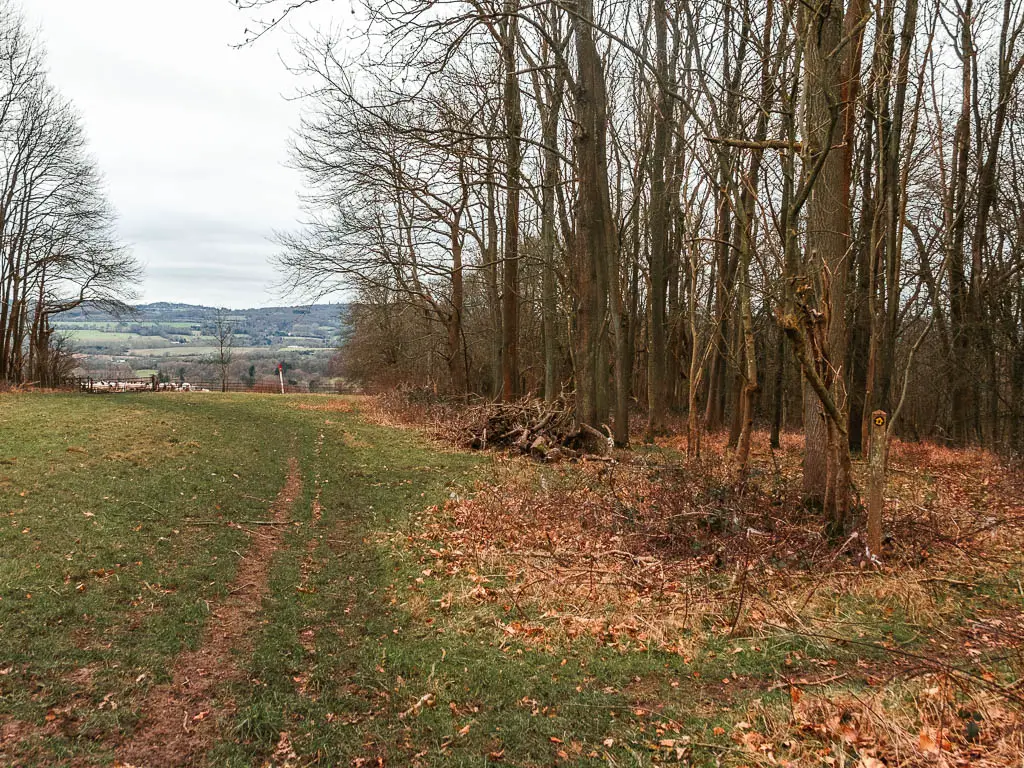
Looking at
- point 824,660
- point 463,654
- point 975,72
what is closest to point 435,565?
point 463,654

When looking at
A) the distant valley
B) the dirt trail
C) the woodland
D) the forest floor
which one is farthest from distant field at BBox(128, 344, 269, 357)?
the dirt trail

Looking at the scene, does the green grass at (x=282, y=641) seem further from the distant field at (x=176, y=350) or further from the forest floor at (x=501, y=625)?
the distant field at (x=176, y=350)

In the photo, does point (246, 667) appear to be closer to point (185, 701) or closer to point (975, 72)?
point (185, 701)

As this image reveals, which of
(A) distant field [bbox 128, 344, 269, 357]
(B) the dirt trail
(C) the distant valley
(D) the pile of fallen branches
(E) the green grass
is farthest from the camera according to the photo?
(A) distant field [bbox 128, 344, 269, 357]

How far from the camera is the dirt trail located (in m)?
3.40

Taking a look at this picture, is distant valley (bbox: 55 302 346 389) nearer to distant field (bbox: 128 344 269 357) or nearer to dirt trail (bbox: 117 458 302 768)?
distant field (bbox: 128 344 269 357)

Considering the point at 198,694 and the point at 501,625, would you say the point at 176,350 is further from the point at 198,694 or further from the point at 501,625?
the point at 198,694

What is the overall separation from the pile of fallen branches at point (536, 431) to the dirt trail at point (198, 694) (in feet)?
25.9

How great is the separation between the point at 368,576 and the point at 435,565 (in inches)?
27.8

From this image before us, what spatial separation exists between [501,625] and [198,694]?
2.26 meters

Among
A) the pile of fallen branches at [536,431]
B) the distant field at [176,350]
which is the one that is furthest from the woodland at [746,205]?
the distant field at [176,350]

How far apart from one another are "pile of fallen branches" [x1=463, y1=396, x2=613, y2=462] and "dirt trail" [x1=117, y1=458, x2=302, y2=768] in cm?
791

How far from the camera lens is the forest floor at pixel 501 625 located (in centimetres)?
344

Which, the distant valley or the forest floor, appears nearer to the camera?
the forest floor
